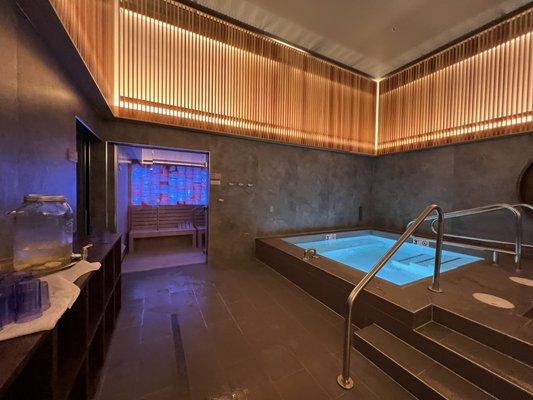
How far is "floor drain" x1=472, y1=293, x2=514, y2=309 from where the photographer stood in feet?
6.66

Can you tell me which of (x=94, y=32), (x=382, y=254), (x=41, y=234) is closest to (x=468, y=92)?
(x=382, y=254)

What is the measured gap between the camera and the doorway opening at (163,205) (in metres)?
5.09

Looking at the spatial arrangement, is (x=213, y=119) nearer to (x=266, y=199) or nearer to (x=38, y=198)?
(x=266, y=199)

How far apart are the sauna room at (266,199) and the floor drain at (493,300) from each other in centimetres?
2

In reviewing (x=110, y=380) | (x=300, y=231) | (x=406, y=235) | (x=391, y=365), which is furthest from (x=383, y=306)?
(x=300, y=231)

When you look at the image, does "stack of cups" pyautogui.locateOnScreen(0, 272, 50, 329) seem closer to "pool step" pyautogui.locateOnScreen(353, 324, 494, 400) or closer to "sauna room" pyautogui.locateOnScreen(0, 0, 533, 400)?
"sauna room" pyautogui.locateOnScreen(0, 0, 533, 400)

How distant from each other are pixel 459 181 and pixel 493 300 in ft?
11.3

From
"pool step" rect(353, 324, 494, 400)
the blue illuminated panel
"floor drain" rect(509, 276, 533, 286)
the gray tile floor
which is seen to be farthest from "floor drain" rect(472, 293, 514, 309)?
the blue illuminated panel

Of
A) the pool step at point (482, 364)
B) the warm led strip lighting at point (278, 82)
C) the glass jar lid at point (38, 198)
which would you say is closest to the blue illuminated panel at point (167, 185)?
the warm led strip lighting at point (278, 82)

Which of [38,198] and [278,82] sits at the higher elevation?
[278,82]

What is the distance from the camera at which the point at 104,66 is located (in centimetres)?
286

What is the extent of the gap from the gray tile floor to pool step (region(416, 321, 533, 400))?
509 mm

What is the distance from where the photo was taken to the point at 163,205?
21.0 feet

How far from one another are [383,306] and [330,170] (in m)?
4.24
